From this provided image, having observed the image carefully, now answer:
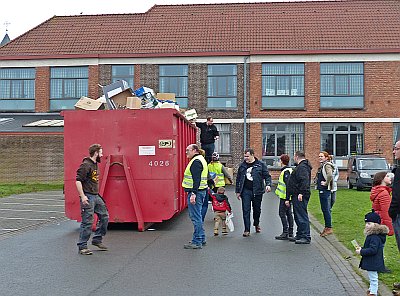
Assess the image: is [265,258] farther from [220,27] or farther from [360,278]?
[220,27]

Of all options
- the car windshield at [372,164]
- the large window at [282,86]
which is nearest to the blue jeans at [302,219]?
the car windshield at [372,164]

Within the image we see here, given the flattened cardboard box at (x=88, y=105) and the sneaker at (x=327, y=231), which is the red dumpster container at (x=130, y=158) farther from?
the sneaker at (x=327, y=231)

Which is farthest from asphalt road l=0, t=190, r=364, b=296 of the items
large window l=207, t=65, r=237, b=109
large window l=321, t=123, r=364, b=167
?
large window l=207, t=65, r=237, b=109

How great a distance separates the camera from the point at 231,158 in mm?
35500

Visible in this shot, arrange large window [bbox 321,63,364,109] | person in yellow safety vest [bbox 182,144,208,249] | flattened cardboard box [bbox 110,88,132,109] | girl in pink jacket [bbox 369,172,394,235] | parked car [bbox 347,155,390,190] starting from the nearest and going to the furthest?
1. girl in pink jacket [bbox 369,172,394,235]
2. person in yellow safety vest [bbox 182,144,208,249]
3. flattened cardboard box [bbox 110,88,132,109]
4. parked car [bbox 347,155,390,190]
5. large window [bbox 321,63,364,109]

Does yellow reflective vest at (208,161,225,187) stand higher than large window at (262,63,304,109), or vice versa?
large window at (262,63,304,109)

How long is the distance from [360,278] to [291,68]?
2781 cm

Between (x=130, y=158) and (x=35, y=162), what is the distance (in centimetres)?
1956

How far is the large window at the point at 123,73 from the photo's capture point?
36.5 m

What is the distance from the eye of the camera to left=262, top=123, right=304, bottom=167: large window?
116 feet

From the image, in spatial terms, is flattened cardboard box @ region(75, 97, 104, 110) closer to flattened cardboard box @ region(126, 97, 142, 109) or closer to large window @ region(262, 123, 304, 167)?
flattened cardboard box @ region(126, 97, 142, 109)

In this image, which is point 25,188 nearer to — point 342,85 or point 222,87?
point 222,87

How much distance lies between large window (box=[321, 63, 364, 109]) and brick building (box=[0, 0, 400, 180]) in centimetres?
6

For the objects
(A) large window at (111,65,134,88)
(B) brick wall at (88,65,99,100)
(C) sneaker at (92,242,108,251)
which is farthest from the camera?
(B) brick wall at (88,65,99,100)
